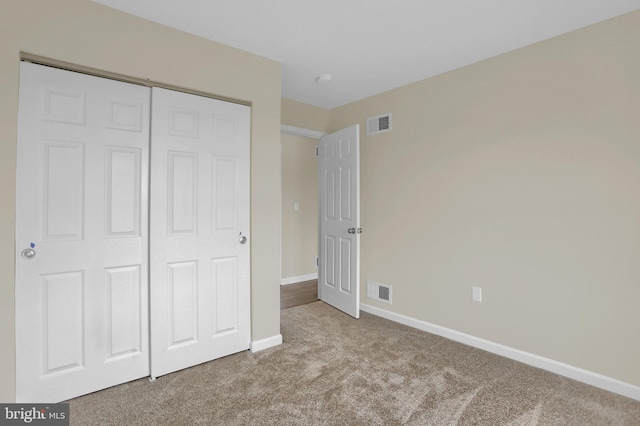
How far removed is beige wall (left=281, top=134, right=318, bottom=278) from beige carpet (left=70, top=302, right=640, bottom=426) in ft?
7.86

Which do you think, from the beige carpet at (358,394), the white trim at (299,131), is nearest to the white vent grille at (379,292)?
the beige carpet at (358,394)

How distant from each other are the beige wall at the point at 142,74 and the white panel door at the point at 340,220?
3.15 ft

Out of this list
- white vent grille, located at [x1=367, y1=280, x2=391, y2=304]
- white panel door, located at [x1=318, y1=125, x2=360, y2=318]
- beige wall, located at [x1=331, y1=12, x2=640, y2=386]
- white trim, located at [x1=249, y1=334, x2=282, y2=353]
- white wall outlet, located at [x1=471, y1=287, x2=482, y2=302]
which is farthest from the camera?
white vent grille, located at [x1=367, y1=280, x2=391, y2=304]

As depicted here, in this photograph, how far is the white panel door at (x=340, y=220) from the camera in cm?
338

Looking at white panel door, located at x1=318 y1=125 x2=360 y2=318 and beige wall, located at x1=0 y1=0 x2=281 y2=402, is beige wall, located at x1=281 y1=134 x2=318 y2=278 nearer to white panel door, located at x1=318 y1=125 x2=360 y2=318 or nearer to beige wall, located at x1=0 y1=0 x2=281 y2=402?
white panel door, located at x1=318 y1=125 x2=360 y2=318

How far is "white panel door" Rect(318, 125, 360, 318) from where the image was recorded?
3381 mm

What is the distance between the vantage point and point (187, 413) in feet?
6.02

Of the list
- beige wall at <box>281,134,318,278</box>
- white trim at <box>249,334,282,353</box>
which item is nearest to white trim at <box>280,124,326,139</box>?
beige wall at <box>281,134,318,278</box>

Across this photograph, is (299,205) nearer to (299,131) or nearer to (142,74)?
(299,131)

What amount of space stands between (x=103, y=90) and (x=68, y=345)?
63.3 inches

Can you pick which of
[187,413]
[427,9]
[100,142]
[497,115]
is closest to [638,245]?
[497,115]

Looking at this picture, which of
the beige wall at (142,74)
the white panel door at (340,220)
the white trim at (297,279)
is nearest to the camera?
the beige wall at (142,74)

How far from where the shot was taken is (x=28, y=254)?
1800 millimetres

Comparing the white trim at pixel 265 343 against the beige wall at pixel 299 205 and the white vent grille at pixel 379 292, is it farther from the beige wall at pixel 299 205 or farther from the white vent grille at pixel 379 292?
the beige wall at pixel 299 205
